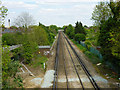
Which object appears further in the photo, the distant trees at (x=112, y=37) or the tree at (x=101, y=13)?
the tree at (x=101, y=13)

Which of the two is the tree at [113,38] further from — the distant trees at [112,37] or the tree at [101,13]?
the tree at [101,13]

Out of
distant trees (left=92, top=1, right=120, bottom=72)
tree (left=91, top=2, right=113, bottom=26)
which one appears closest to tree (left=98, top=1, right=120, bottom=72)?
distant trees (left=92, top=1, right=120, bottom=72)

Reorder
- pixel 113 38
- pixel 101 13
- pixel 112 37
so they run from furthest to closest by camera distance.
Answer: pixel 101 13 → pixel 112 37 → pixel 113 38

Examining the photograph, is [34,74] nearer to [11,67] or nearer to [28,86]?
[28,86]

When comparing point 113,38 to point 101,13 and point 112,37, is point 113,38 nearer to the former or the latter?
point 112,37

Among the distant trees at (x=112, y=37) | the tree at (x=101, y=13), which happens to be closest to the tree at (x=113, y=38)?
the distant trees at (x=112, y=37)

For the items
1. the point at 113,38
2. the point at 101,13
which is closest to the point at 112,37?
the point at 113,38

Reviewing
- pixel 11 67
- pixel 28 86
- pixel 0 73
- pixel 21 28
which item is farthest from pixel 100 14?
pixel 0 73

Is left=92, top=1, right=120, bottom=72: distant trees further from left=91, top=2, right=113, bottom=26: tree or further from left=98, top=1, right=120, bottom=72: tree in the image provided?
left=91, top=2, right=113, bottom=26: tree

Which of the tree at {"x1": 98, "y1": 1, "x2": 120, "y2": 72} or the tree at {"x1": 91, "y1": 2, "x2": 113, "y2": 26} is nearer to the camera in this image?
the tree at {"x1": 98, "y1": 1, "x2": 120, "y2": 72}

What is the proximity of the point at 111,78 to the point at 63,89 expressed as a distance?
19.2 feet

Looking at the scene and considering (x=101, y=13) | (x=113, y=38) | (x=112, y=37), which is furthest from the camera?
(x=101, y=13)

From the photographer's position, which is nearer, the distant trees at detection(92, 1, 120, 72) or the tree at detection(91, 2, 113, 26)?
the distant trees at detection(92, 1, 120, 72)

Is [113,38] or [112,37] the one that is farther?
[112,37]
